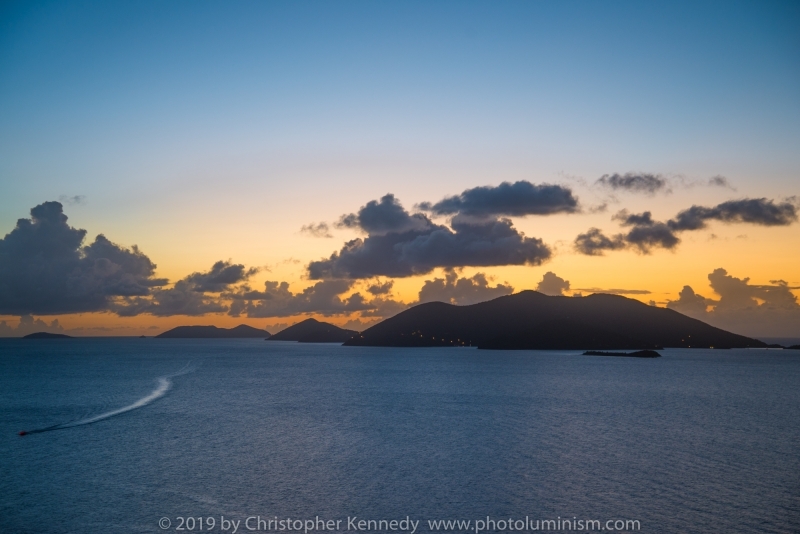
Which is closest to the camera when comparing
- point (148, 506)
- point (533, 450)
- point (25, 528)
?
point (25, 528)

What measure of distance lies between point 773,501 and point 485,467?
681 inches

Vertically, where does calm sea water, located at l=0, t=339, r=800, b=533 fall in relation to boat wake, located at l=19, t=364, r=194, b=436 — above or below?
above

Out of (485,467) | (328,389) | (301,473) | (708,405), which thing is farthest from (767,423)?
(328,389)

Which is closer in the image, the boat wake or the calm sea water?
the calm sea water

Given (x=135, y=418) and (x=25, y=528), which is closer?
(x=25, y=528)

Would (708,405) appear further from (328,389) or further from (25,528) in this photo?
(25,528)

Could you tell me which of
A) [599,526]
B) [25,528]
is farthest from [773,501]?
[25,528]

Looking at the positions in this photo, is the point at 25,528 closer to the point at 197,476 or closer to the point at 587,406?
the point at 197,476

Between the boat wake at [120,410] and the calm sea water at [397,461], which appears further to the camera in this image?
the boat wake at [120,410]

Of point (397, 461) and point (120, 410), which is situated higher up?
point (397, 461)

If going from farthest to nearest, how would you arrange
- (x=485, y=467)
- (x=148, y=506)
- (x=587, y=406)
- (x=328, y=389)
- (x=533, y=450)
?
(x=328, y=389)
(x=587, y=406)
(x=533, y=450)
(x=485, y=467)
(x=148, y=506)

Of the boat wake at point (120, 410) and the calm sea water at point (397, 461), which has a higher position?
the calm sea water at point (397, 461)

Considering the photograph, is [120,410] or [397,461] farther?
[120,410]

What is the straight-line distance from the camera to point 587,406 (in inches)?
3029
